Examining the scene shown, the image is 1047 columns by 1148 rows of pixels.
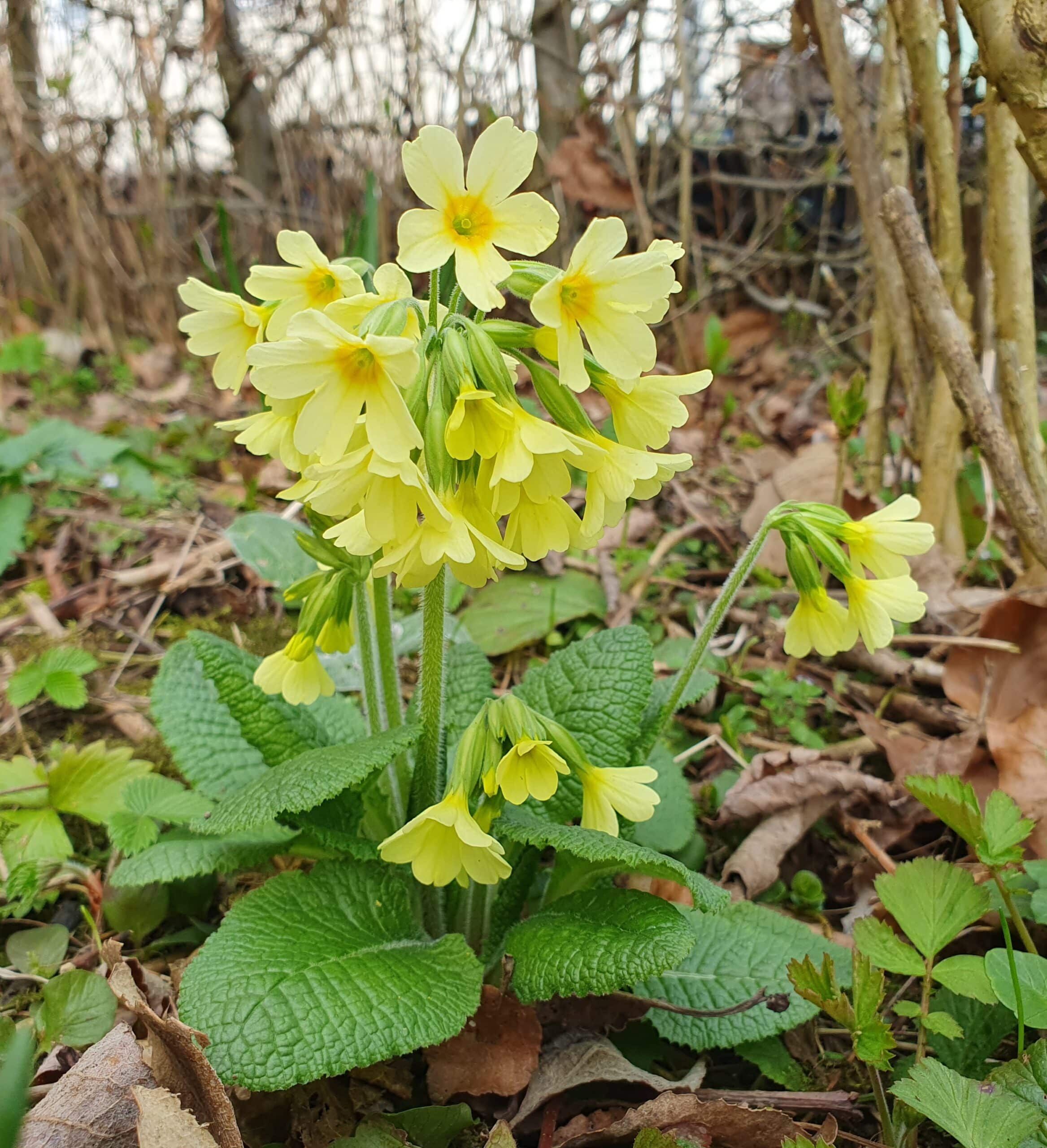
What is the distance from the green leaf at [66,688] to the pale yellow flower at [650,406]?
158 centimetres

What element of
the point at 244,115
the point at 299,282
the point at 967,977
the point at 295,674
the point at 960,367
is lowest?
the point at 967,977

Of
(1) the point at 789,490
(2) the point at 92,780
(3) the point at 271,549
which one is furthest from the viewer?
(1) the point at 789,490

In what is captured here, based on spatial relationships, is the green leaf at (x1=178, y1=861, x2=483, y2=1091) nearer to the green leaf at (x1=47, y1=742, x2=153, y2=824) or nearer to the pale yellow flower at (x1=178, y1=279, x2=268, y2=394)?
the green leaf at (x1=47, y1=742, x2=153, y2=824)

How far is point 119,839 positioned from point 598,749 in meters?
0.90

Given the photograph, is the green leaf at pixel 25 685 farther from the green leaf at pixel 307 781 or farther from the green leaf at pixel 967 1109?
the green leaf at pixel 967 1109

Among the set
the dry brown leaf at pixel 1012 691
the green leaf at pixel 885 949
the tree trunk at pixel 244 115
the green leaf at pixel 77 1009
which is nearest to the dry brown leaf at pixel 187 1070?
the green leaf at pixel 77 1009

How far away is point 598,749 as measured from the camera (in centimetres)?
167

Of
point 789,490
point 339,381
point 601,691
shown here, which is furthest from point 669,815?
point 789,490

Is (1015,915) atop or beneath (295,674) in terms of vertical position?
beneath

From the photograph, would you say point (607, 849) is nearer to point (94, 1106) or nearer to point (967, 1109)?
point (967, 1109)

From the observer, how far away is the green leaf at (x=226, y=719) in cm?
167

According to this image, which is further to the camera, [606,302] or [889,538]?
[889,538]

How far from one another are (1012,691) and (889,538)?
3.33ft

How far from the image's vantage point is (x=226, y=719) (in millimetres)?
1954
